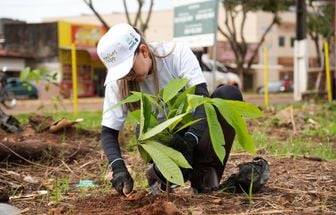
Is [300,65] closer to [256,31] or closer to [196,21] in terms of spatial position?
[196,21]

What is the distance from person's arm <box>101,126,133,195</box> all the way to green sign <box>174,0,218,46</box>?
241 inches

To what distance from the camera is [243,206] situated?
2.25 meters

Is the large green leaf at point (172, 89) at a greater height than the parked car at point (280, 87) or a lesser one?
greater

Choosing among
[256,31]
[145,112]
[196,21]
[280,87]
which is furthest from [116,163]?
[256,31]

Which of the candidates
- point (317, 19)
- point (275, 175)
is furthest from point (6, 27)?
point (275, 175)

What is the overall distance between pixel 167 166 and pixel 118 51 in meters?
0.59

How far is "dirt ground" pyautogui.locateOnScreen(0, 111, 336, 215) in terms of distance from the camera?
2197mm

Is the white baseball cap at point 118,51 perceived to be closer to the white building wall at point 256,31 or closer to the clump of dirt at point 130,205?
the clump of dirt at point 130,205

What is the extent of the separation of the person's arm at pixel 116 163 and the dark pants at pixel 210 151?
0.36 meters

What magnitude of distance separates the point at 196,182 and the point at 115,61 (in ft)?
2.45

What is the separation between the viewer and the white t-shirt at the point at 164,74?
254 cm

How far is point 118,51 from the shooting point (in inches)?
90.4

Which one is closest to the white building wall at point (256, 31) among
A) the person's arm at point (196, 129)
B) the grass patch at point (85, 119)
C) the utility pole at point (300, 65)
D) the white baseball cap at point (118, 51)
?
the utility pole at point (300, 65)

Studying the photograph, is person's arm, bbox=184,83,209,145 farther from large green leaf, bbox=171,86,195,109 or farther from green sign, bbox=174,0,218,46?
green sign, bbox=174,0,218,46
